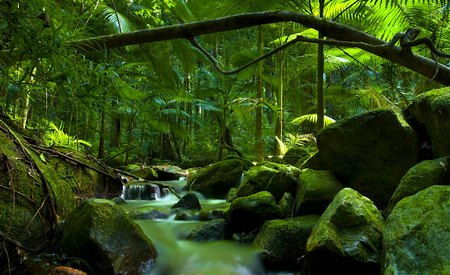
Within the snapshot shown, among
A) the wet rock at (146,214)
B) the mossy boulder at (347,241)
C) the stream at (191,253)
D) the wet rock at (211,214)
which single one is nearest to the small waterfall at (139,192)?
the wet rock at (146,214)

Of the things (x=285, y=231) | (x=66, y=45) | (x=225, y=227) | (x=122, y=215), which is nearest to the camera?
(x=66, y=45)

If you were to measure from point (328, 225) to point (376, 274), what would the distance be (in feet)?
1.59

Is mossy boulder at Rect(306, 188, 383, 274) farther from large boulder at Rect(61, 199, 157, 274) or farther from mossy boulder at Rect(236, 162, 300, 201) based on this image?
mossy boulder at Rect(236, 162, 300, 201)

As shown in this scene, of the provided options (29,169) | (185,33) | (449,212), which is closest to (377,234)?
(449,212)

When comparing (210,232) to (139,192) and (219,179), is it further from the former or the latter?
(139,192)

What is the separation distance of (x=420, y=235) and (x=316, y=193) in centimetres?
167

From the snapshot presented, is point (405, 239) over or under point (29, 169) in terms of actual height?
under

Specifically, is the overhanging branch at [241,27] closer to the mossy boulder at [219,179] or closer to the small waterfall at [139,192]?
the small waterfall at [139,192]

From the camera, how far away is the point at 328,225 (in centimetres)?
296

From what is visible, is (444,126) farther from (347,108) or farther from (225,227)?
(347,108)

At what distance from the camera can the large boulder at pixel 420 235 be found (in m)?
2.30

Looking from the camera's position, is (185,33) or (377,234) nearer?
(377,234)

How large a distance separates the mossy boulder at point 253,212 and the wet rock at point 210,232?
141mm

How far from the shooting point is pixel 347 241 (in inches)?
113
